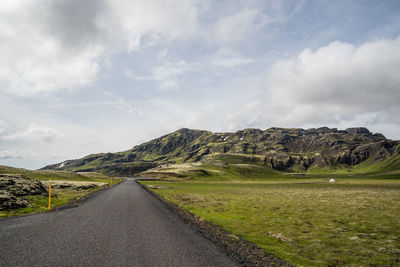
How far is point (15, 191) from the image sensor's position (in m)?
25.4

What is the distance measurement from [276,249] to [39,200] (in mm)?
30018

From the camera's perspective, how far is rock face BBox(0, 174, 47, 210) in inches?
824

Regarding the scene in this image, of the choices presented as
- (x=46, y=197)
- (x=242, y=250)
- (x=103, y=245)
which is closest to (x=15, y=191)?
(x=46, y=197)

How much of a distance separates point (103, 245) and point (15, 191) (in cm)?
2443

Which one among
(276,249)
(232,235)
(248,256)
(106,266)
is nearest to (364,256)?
(276,249)

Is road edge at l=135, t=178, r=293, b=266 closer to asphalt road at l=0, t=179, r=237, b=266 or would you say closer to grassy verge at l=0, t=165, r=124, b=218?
asphalt road at l=0, t=179, r=237, b=266

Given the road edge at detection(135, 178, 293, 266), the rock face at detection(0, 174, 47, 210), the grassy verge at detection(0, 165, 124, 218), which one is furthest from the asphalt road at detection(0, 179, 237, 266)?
the rock face at detection(0, 174, 47, 210)

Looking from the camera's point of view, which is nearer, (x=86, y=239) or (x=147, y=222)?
(x=86, y=239)

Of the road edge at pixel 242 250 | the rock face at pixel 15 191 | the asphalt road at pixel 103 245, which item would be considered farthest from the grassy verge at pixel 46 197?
the road edge at pixel 242 250

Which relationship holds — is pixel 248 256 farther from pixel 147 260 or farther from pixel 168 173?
pixel 168 173

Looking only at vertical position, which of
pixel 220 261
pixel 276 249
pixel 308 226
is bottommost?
pixel 308 226

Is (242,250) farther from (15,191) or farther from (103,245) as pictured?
(15,191)

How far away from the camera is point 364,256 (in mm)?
10062

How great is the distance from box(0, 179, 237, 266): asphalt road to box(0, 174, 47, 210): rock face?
8959mm
